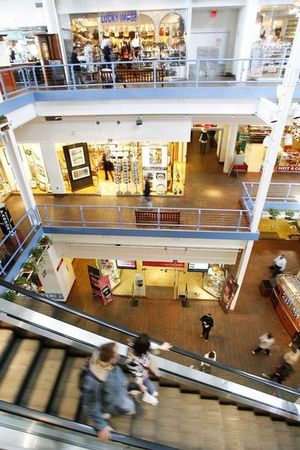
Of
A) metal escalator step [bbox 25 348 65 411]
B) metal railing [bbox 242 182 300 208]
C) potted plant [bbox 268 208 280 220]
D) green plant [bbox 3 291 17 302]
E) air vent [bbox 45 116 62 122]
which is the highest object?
air vent [bbox 45 116 62 122]

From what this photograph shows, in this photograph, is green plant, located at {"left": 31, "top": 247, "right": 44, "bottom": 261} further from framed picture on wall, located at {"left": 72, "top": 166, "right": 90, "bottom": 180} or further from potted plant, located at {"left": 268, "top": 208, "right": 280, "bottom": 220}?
potted plant, located at {"left": 268, "top": 208, "right": 280, "bottom": 220}

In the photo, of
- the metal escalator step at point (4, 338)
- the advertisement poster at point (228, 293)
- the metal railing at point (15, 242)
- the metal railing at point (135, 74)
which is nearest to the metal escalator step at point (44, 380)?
the metal escalator step at point (4, 338)

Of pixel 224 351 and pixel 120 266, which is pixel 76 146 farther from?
pixel 224 351

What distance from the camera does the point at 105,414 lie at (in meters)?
3.06

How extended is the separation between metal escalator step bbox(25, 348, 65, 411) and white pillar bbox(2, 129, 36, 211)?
5.23m

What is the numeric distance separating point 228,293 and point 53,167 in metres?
7.64

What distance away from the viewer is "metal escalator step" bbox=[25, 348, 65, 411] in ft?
11.2

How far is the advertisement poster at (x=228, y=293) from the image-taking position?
9008 millimetres

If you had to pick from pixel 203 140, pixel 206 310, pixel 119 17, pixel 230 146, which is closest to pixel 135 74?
pixel 119 17

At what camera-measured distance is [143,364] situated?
352 centimetres

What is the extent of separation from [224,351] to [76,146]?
8700mm

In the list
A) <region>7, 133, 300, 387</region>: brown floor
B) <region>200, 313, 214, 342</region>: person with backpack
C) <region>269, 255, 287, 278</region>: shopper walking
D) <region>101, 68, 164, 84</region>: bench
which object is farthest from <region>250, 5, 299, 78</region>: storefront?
<region>200, 313, 214, 342</region>: person with backpack

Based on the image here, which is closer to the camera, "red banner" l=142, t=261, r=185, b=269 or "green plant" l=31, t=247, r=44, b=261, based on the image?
"green plant" l=31, t=247, r=44, b=261

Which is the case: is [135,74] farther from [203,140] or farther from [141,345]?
[141,345]
